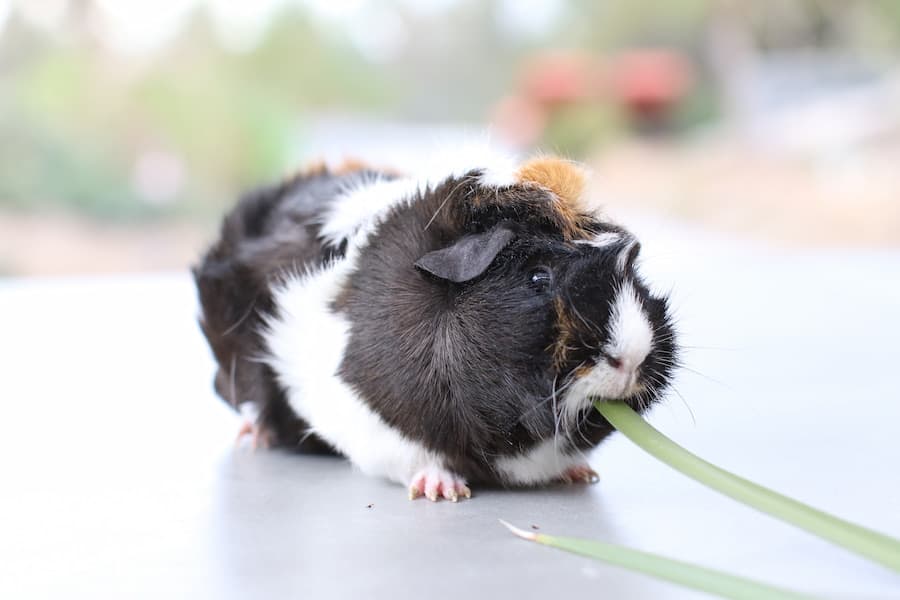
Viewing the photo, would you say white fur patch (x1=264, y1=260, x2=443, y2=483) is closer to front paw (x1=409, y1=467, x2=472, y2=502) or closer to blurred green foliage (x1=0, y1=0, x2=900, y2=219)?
front paw (x1=409, y1=467, x2=472, y2=502)

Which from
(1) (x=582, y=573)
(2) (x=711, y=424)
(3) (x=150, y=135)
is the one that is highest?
(3) (x=150, y=135)

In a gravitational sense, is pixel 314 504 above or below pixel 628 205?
below

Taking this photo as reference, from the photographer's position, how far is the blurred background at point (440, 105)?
22.5 feet

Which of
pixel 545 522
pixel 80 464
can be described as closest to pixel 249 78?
pixel 80 464

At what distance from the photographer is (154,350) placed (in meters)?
3.12

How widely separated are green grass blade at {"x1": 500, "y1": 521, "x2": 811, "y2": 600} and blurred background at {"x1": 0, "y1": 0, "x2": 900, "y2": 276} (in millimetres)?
5284

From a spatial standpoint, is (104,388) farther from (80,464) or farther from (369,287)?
(369,287)

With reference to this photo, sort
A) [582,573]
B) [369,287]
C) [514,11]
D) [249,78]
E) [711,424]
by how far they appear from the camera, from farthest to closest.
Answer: [514,11] → [249,78] → [711,424] → [369,287] → [582,573]

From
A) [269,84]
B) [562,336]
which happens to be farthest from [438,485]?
[269,84]

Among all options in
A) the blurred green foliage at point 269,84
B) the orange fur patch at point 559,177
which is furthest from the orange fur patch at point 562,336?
the blurred green foliage at point 269,84

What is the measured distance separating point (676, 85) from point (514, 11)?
6.91 ft

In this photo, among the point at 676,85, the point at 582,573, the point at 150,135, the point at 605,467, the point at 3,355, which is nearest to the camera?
the point at 582,573

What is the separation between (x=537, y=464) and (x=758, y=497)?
1.48 ft

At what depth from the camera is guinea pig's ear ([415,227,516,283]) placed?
4.83ft
